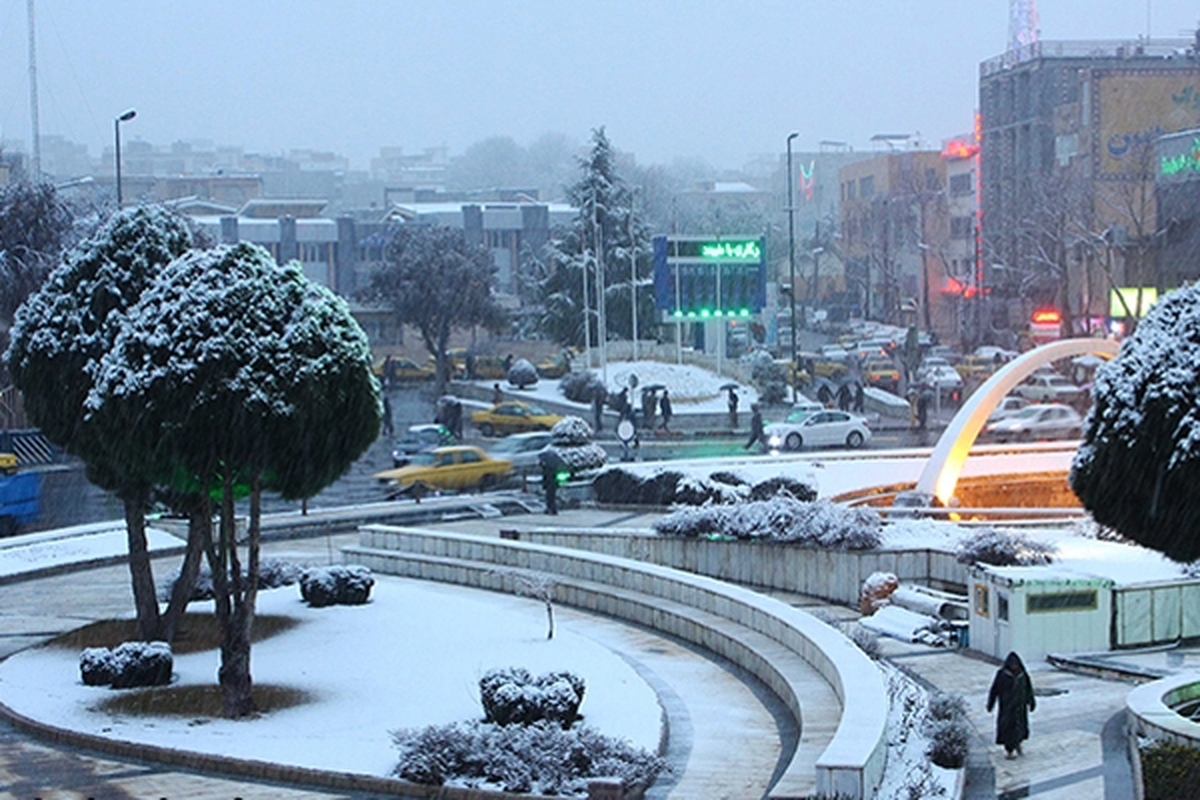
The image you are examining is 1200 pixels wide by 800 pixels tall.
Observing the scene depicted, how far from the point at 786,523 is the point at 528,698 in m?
10.3

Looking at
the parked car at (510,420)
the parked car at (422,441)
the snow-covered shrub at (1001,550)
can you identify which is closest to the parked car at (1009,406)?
the parked car at (510,420)

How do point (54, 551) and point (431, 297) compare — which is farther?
point (431, 297)

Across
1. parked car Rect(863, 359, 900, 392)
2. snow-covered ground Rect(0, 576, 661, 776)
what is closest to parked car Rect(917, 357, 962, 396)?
parked car Rect(863, 359, 900, 392)

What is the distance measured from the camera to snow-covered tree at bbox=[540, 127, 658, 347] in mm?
68500

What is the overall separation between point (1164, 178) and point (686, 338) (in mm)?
19625

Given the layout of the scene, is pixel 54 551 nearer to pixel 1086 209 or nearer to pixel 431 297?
pixel 431 297

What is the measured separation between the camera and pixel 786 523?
24.3 meters

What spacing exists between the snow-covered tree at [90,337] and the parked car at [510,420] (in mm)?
29380

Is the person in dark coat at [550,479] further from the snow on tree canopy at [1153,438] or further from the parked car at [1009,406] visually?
the parked car at [1009,406]

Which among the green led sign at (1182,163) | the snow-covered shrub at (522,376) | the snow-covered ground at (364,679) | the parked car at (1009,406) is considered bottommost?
the snow-covered ground at (364,679)

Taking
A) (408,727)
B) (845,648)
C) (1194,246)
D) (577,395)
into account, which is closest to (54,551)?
(408,727)

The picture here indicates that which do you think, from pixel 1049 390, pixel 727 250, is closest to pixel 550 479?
pixel 1049 390

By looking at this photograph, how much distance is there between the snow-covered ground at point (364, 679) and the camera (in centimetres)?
1492

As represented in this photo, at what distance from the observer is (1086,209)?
68062 mm
